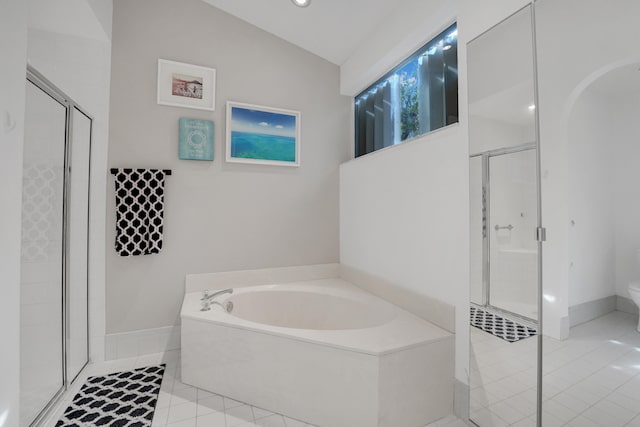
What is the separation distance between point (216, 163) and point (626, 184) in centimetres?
260

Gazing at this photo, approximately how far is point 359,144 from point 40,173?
2526 millimetres

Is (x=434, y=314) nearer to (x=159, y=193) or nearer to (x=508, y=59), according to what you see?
(x=508, y=59)

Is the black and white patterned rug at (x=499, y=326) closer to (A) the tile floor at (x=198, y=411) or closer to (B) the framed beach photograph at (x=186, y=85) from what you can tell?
(A) the tile floor at (x=198, y=411)

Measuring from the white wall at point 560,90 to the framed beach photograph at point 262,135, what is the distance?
2024 millimetres

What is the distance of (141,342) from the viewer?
95.4 inches

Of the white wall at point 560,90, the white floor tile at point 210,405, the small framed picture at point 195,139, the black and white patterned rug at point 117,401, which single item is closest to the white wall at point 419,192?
the white wall at point 560,90

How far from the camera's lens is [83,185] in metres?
2.23

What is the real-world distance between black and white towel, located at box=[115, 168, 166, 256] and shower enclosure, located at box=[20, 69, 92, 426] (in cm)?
24

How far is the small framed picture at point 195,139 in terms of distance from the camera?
8.25ft

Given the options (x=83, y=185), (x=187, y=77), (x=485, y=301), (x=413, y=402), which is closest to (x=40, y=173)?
(x=83, y=185)

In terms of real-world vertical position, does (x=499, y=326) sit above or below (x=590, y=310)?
below

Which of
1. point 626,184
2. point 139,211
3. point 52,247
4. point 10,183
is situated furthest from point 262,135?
point 626,184

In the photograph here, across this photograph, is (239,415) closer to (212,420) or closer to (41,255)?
(212,420)

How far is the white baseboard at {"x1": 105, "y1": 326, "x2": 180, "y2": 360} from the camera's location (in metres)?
2.36
